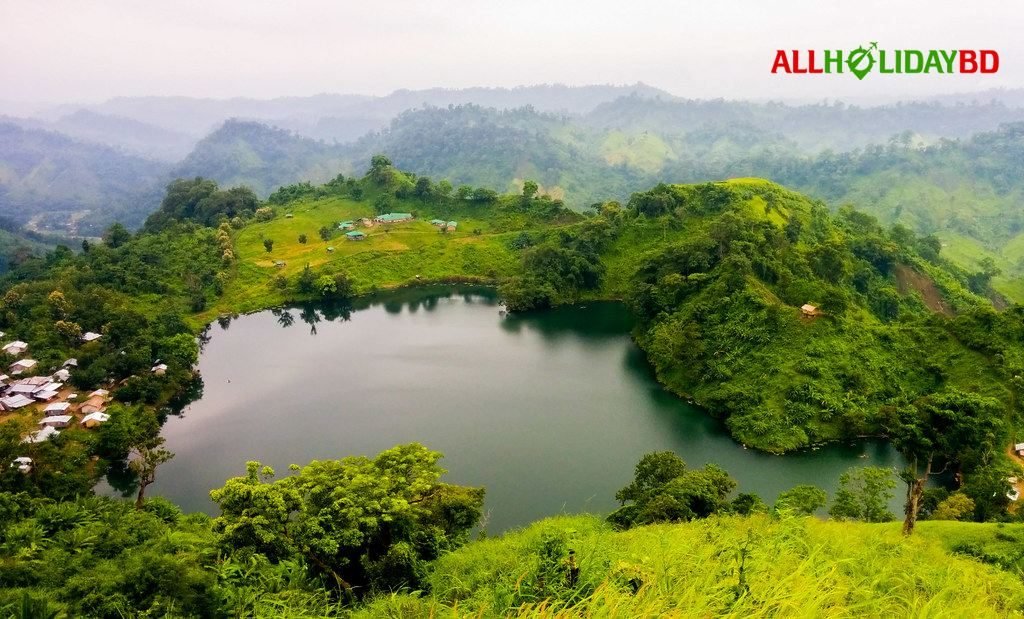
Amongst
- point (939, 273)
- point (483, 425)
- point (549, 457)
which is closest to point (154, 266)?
point (483, 425)

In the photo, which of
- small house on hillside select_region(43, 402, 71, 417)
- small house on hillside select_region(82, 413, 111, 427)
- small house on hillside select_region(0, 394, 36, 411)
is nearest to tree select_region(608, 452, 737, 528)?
small house on hillside select_region(82, 413, 111, 427)

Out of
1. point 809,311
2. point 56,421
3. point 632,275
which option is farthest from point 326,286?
point 809,311

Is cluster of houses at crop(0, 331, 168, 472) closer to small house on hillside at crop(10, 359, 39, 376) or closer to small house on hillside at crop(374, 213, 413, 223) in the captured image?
small house on hillside at crop(10, 359, 39, 376)

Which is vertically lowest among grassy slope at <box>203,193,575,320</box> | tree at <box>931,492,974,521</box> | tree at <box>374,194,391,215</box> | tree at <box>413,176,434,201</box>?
tree at <box>931,492,974,521</box>

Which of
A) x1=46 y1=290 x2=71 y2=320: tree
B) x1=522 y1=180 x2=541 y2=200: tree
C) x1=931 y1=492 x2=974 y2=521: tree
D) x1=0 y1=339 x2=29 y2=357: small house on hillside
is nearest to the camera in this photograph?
x1=931 y1=492 x2=974 y2=521: tree

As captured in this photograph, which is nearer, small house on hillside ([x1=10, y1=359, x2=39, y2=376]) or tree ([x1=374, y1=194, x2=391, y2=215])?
small house on hillside ([x1=10, y1=359, x2=39, y2=376])

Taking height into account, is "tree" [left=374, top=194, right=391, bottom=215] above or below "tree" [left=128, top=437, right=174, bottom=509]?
above

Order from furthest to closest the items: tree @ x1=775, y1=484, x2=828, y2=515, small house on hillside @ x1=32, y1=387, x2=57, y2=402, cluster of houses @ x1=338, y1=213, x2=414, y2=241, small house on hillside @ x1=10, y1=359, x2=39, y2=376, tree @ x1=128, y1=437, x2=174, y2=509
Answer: cluster of houses @ x1=338, y1=213, x2=414, y2=241 < small house on hillside @ x1=10, y1=359, x2=39, y2=376 < small house on hillside @ x1=32, y1=387, x2=57, y2=402 < tree @ x1=128, y1=437, x2=174, y2=509 < tree @ x1=775, y1=484, x2=828, y2=515
